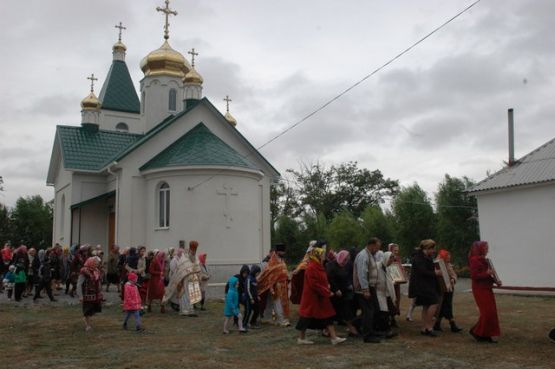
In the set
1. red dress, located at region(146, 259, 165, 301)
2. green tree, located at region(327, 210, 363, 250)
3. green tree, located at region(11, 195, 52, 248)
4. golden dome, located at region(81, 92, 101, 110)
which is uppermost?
golden dome, located at region(81, 92, 101, 110)

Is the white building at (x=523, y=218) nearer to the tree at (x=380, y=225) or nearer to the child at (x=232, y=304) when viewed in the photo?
the child at (x=232, y=304)

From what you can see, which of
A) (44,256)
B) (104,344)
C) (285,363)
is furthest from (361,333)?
(44,256)

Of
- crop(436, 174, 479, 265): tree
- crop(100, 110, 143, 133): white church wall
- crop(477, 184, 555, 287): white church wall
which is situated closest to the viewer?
crop(477, 184, 555, 287): white church wall

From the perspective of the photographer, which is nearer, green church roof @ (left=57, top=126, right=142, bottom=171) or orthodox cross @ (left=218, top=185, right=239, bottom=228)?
orthodox cross @ (left=218, top=185, right=239, bottom=228)

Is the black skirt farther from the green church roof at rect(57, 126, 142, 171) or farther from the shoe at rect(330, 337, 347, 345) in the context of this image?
the green church roof at rect(57, 126, 142, 171)

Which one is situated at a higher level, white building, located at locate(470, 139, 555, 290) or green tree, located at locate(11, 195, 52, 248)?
green tree, located at locate(11, 195, 52, 248)

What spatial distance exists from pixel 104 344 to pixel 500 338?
695 centimetres

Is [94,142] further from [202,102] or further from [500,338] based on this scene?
[500,338]

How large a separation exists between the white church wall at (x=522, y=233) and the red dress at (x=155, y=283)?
1202 cm

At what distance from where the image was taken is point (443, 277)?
1051cm

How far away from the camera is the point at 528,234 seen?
1873 cm

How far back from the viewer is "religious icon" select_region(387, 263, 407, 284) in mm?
11367

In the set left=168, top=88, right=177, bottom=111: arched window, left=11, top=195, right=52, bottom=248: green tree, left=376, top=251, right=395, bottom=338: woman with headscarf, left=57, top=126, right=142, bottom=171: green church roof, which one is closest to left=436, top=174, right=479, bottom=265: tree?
left=168, top=88, right=177, bottom=111: arched window

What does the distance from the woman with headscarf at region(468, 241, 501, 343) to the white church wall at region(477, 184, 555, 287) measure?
9.90 metres
